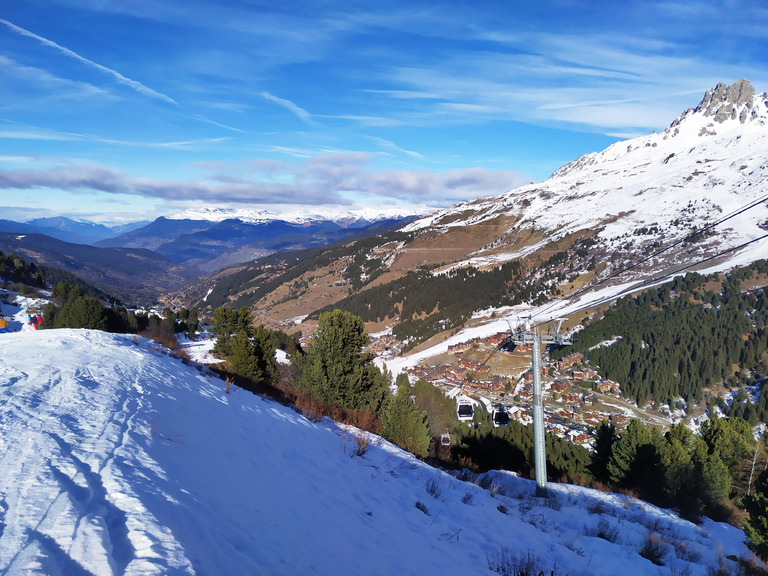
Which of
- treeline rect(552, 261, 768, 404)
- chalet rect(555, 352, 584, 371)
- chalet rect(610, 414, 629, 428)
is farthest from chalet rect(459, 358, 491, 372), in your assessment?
chalet rect(610, 414, 629, 428)

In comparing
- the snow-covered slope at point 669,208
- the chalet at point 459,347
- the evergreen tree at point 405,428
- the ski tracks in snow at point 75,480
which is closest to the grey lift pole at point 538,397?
the evergreen tree at point 405,428

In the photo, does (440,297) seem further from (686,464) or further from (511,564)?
(511,564)

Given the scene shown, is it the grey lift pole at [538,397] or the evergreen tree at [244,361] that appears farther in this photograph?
the evergreen tree at [244,361]

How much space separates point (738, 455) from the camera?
23.8m

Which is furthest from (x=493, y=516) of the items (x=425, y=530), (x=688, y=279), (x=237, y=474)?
(x=688, y=279)

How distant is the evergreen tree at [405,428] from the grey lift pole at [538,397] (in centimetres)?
345

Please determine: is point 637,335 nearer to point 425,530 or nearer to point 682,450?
point 682,450

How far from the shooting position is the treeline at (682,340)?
7275 centimetres

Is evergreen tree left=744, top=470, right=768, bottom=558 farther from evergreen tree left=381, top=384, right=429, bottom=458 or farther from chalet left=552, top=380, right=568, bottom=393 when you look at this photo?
chalet left=552, top=380, right=568, bottom=393

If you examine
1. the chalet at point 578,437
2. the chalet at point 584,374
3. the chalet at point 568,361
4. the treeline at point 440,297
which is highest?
the treeline at point 440,297

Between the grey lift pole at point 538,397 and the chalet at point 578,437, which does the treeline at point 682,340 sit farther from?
the grey lift pole at point 538,397

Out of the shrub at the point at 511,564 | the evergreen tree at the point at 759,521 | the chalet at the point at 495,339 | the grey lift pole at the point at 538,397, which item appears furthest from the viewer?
the chalet at the point at 495,339

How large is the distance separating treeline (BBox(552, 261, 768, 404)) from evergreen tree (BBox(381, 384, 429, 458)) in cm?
6859

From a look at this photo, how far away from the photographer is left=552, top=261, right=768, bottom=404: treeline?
239 feet
